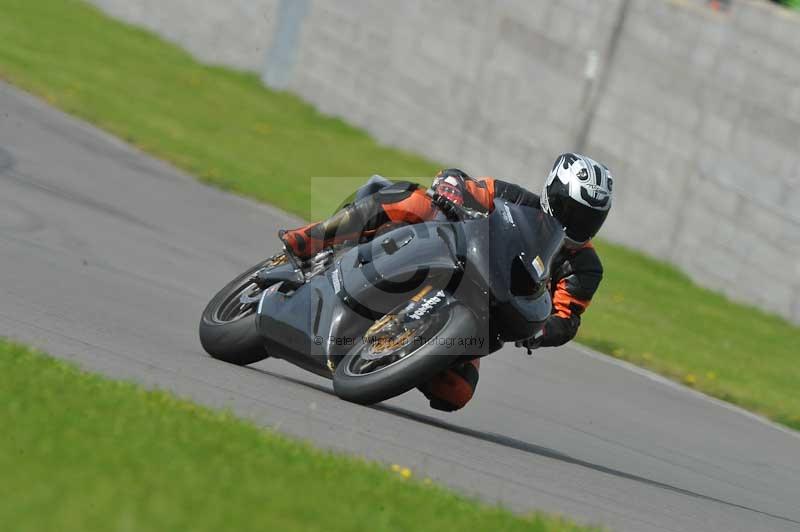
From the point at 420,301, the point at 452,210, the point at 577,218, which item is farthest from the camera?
the point at 577,218

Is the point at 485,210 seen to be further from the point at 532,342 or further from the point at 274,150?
the point at 274,150

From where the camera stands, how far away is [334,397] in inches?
270

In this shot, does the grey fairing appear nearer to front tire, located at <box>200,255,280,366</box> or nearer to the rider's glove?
the rider's glove

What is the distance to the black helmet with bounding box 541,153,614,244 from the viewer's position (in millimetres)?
6836

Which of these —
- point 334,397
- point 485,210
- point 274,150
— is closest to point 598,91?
point 274,150

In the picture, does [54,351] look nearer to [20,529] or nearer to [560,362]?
[20,529]

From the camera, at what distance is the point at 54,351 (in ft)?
20.6

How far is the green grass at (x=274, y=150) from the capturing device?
41.8 ft

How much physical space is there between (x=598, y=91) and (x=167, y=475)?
14440 mm

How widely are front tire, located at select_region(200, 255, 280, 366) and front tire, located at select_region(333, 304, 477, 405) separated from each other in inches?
37.2

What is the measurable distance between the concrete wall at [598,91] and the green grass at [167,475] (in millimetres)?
10679

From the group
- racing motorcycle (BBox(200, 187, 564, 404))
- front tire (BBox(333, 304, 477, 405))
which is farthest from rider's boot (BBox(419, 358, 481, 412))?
front tire (BBox(333, 304, 477, 405))

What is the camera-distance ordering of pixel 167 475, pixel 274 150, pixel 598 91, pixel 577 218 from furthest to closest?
pixel 274 150 → pixel 598 91 → pixel 577 218 → pixel 167 475

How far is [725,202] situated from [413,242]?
9.98 meters
